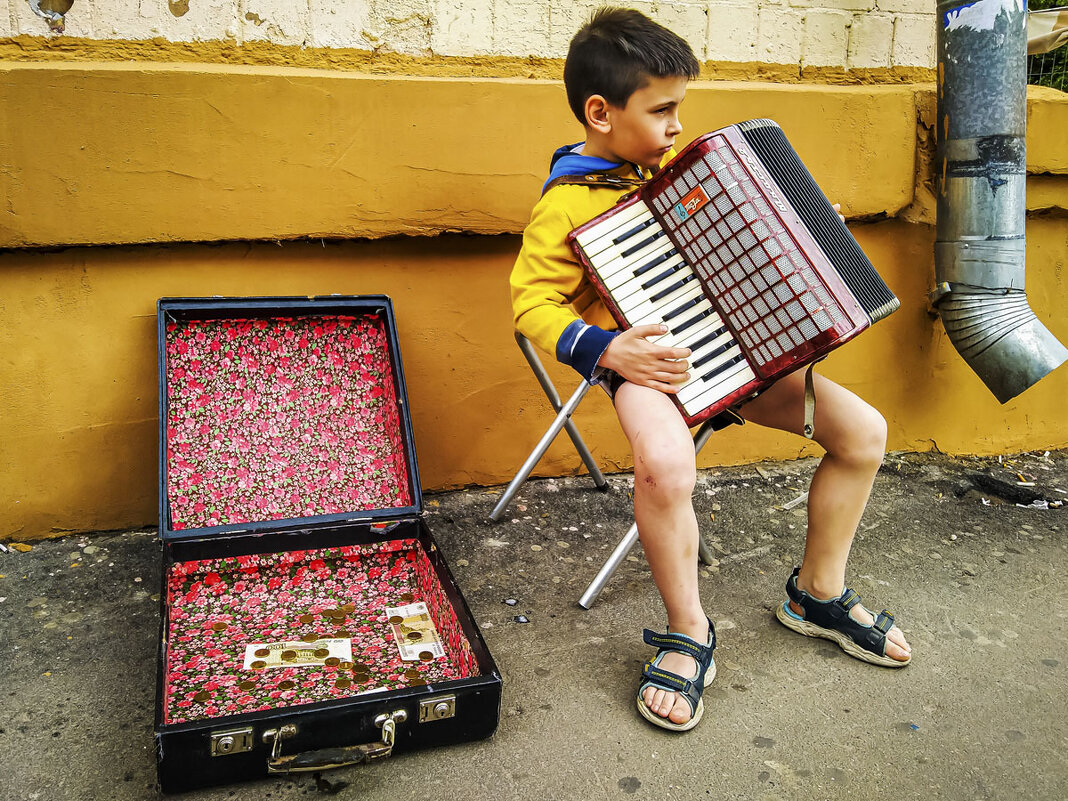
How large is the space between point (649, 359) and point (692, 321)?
0.44 feet

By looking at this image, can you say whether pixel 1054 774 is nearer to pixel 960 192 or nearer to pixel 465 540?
pixel 465 540

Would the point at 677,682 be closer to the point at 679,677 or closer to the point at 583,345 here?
the point at 679,677

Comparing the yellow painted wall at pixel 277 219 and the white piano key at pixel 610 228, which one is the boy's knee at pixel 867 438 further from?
the yellow painted wall at pixel 277 219

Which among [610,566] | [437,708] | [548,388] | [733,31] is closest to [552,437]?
[548,388]

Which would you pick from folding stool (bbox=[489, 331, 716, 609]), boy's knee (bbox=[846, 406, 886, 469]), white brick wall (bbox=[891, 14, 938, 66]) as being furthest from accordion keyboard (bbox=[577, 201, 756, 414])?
white brick wall (bbox=[891, 14, 938, 66])

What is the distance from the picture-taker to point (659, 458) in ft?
5.78

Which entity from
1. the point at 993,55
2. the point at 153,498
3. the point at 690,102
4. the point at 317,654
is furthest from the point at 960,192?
the point at 153,498

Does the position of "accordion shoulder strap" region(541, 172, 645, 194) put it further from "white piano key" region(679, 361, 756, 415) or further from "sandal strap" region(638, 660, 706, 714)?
"sandal strap" region(638, 660, 706, 714)

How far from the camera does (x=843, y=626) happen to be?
2107 millimetres

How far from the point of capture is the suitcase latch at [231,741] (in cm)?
153

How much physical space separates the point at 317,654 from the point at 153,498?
894mm

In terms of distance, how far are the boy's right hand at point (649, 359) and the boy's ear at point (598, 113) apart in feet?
1.59

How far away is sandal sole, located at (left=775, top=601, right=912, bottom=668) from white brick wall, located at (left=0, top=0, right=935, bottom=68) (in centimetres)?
175

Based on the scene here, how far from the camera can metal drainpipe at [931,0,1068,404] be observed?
2.76 m
